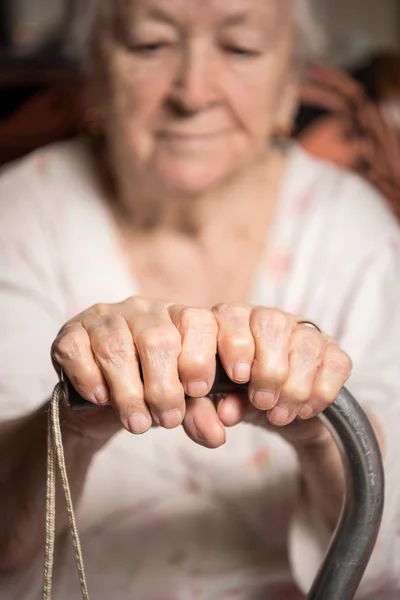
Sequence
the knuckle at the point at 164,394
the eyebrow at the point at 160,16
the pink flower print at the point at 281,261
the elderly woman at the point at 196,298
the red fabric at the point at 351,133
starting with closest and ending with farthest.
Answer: the knuckle at the point at 164,394, the elderly woman at the point at 196,298, the eyebrow at the point at 160,16, the pink flower print at the point at 281,261, the red fabric at the point at 351,133

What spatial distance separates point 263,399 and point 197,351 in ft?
0.18

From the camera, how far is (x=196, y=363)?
1.58ft

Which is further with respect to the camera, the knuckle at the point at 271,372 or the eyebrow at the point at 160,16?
the eyebrow at the point at 160,16

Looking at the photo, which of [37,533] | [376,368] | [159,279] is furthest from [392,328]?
[37,533]

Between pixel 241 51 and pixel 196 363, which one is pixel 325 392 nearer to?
pixel 196 363

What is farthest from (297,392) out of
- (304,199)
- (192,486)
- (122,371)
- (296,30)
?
Answer: (296,30)

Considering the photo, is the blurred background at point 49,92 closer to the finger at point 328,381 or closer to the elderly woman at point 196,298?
the elderly woman at point 196,298

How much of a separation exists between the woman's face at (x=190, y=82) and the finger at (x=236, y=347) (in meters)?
0.44

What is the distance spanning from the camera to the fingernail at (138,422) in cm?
48

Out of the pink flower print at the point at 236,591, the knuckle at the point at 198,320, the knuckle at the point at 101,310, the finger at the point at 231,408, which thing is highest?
the knuckle at the point at 198,320

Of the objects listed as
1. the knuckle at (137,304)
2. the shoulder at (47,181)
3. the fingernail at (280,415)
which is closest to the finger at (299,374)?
the fingernail at (280,415)

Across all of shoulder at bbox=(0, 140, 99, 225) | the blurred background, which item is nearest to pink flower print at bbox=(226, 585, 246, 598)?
shoulder at bbox=(0, 140, 99, 225)

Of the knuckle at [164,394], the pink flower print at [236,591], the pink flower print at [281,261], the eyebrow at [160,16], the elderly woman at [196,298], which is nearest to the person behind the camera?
the knuckle at [164,394]

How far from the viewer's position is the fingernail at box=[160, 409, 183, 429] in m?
0.48
